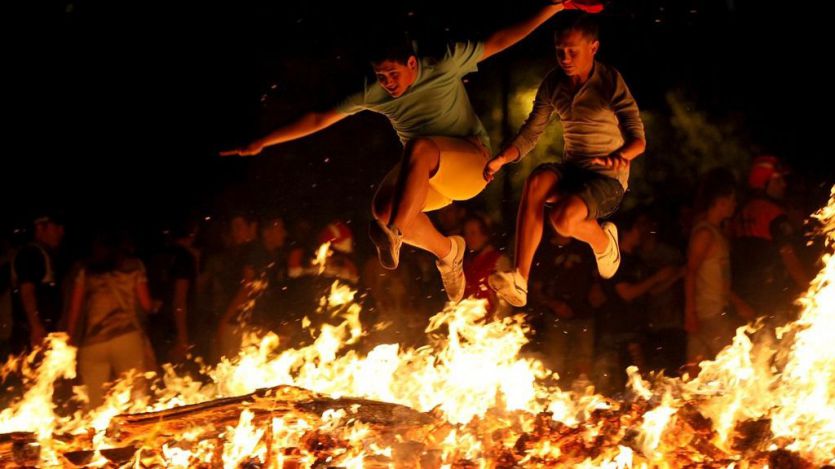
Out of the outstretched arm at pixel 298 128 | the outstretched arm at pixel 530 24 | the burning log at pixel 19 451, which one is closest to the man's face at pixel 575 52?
the outstretched arm at pixel 530 24

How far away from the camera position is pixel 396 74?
6.11 metres

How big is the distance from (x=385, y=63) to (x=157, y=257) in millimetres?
4295

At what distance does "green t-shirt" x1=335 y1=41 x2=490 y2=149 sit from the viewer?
6.21m

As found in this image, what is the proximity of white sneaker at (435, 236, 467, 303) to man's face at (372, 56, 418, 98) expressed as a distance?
1.07 meters

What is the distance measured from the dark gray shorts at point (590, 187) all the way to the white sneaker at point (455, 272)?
0.81 meters

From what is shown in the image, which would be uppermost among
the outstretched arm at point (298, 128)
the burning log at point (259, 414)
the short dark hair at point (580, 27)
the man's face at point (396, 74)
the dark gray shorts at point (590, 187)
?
the short dark hair at point (580, 27)

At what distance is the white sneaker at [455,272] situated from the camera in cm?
665

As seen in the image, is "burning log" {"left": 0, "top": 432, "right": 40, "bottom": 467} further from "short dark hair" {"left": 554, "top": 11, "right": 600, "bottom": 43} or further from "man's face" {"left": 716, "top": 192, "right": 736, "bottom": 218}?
"man's face" {"left": 716, "top": 192, "right": 736, "bottom": 218}

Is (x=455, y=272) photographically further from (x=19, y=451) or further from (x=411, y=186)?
(x=19, y=451)

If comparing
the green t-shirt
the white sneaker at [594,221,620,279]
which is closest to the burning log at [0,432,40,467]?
the green t-shirt

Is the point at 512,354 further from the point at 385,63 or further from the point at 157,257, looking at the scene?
the point at 157,257

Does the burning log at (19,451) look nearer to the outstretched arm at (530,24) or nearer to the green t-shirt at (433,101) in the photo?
the green t-shirt at (433,101)

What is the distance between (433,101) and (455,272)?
1.18 meters

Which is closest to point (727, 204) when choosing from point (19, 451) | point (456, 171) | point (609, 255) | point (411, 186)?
point (609, 255)
